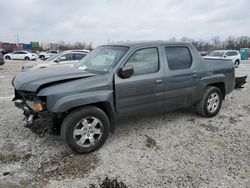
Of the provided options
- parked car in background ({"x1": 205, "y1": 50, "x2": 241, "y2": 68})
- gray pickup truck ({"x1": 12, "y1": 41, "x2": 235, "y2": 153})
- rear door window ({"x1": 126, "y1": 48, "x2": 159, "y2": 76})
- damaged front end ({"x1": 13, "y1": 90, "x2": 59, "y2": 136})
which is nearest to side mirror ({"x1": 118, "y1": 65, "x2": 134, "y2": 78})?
gray pickup truck ({"x1": 12, "y1": 41, "x2": 235, "y2": 153})

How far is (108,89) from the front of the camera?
11.4 feet

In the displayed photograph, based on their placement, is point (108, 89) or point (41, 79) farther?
point (108, 89)

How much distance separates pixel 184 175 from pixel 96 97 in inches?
65.9

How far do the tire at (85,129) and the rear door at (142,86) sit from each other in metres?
0.38

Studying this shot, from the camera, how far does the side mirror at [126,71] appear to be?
11.4ft

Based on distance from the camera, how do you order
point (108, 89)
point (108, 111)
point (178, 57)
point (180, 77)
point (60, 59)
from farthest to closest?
point (60, 59)
point (178, 57)
point (180, 77)
point (108, 111)
point (108, 89)

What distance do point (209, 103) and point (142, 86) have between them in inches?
83.5

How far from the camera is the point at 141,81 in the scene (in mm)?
3764

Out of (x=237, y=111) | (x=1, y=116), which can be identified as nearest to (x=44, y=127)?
(x=1, y=116)

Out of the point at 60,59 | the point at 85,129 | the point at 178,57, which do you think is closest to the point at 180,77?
the point at 178,57

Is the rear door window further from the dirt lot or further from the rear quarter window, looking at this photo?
the dirt lot

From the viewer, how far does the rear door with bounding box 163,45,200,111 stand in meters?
4.19

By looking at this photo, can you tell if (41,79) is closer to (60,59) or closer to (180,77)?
(180,77)

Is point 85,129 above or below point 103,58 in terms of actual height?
below
